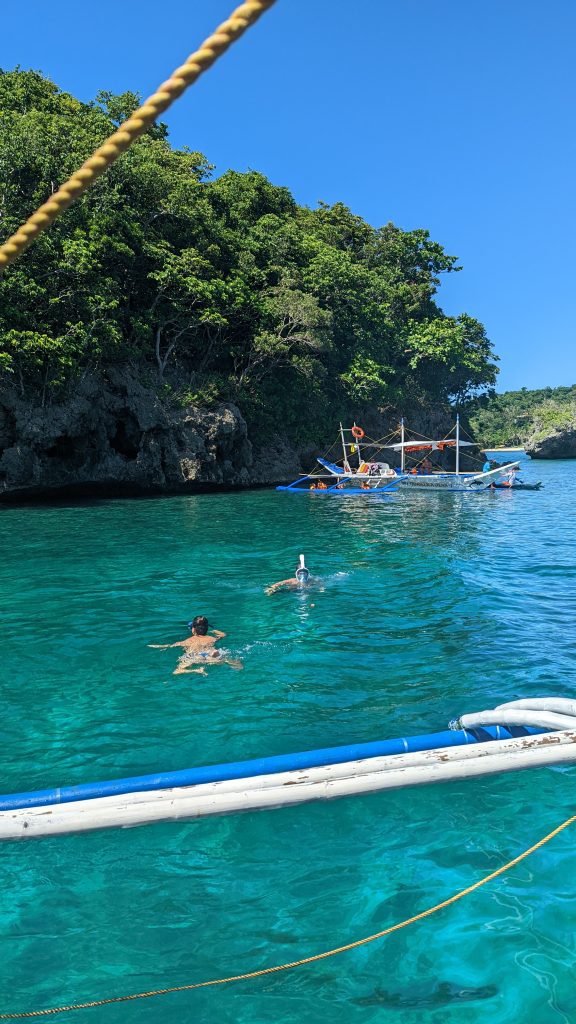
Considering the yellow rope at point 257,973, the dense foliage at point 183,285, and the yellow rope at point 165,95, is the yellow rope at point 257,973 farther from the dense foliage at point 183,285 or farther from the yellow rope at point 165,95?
the dense foliage at point 183,285

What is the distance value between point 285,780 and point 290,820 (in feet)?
2.76

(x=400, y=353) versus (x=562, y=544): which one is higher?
(x=400, y=353)

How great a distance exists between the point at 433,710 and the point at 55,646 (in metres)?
6.35

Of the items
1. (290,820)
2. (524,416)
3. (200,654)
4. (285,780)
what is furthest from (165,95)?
(524,416)

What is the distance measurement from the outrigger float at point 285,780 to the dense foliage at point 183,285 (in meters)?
26.1

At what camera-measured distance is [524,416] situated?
12912 centimetres

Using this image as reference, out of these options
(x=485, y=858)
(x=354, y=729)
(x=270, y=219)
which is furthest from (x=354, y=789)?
(x=270, y=219)

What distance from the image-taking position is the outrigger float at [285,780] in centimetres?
471

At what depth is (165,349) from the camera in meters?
40.3

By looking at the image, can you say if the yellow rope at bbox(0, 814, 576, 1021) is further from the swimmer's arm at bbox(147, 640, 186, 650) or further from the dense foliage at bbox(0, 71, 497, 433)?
the dense foliage at bbox(0, 71, 497, 433)

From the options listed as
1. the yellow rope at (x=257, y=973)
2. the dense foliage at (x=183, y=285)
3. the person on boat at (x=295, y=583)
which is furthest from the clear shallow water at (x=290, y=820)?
the dense foliage at (x=183, y=285)

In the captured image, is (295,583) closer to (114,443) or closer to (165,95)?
(165,95)

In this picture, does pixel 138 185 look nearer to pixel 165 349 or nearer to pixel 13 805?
pixel 165 349

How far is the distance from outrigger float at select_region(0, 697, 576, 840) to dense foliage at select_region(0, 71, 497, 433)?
26138mm
